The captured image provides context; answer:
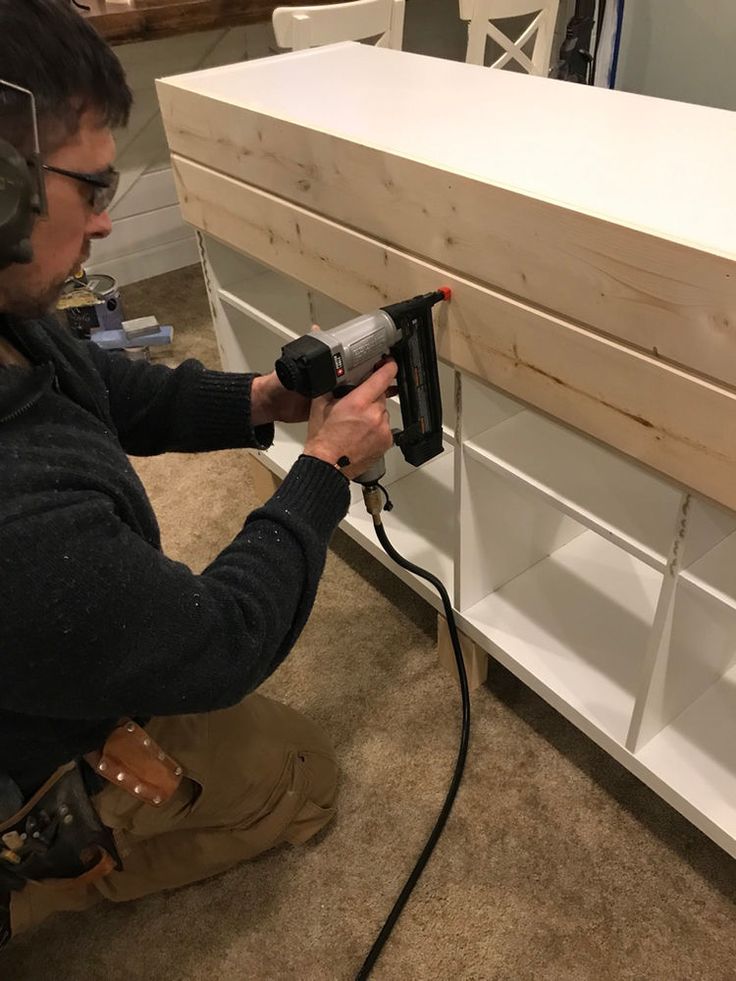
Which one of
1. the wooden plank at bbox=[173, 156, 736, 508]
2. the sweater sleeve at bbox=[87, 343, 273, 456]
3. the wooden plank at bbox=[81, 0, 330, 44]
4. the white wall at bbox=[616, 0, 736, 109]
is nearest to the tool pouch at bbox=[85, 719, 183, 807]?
the sweater sleeve at bbox=[87, 343, 273, 456]

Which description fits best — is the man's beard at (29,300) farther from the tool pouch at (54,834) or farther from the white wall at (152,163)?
the white wall at (152,163)

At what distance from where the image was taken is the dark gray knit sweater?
640 millimetres

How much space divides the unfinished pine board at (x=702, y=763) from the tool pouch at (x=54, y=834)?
0.73m

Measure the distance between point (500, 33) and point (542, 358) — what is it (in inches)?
65.4

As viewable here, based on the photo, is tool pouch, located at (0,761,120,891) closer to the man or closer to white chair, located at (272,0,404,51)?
the man

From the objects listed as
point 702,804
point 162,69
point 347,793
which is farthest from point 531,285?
point 162,69

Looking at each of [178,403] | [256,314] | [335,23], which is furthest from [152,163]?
[178,403]

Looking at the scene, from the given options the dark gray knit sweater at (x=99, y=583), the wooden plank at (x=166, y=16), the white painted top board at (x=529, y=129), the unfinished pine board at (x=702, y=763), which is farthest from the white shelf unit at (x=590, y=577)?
the wooden plank at (x=166, y=16)

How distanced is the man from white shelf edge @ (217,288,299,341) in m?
0.36

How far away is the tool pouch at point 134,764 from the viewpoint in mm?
931

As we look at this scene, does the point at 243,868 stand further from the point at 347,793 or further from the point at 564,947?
the point at 564,947

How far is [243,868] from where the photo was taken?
1.20 m

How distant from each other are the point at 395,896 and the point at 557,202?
959 mm

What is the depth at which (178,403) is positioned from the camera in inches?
43.8
